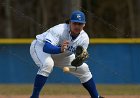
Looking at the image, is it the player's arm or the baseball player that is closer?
the player's arm

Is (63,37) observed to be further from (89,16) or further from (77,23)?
(89,16)

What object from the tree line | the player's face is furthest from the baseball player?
the tree line

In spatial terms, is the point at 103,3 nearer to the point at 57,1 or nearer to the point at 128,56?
the point at 57,1

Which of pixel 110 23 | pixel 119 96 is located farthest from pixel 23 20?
pixel 119 96

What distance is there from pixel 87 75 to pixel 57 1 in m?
18.4

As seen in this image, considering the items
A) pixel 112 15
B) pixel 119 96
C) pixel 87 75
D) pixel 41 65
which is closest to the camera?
pixel 41 65

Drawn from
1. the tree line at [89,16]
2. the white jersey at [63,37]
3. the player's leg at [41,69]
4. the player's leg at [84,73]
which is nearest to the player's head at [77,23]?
the white jersey at [63,37]

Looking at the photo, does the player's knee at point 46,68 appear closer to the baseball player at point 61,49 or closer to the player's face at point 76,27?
the baseball player at point 61,49

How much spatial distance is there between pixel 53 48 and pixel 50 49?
0.05 metres

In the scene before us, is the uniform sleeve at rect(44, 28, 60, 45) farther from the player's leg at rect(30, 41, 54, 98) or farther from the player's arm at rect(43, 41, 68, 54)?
the player's leg at rect(30, 41, 54, 98)

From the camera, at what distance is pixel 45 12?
2572 centimetres

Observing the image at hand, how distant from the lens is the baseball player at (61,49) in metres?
7.57

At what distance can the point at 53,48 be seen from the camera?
752 cm

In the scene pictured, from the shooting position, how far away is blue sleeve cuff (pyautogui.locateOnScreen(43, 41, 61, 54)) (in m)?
7.48
